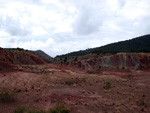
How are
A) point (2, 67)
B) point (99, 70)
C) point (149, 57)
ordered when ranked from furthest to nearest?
1. point (149, 57)
2. point (99, 70)
3. point (2, 67)

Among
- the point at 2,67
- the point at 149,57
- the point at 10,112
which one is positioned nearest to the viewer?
the point at 10,112

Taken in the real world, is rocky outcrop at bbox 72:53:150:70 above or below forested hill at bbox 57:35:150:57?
below

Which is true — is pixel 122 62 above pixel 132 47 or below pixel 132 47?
below

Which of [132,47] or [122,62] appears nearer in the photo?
[122,62]

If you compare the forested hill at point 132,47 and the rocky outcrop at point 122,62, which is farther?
the forested hill at point 132,47

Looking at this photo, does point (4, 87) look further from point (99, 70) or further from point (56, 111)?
point (99, 70)

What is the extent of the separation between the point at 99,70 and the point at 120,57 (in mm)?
8089

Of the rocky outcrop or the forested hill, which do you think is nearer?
the rocky outcrop

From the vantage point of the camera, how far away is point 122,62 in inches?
1313

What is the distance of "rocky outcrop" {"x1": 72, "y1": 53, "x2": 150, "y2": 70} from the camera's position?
31.8 meters

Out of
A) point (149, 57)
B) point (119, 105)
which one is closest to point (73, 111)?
point (119, 105)

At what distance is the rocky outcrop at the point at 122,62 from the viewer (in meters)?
31.8

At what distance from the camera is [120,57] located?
34312mm

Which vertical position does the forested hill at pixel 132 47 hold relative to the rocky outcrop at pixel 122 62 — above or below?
above
